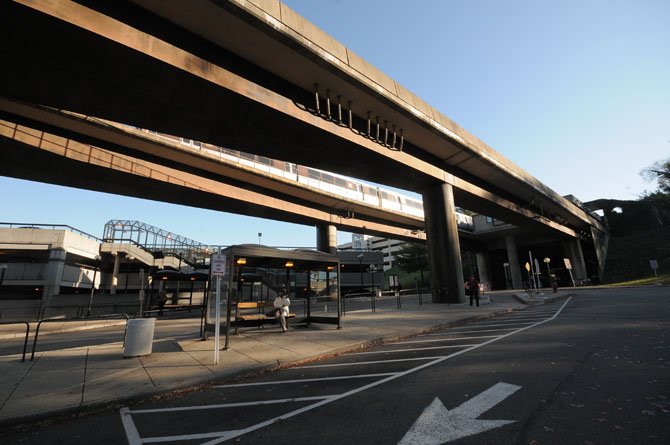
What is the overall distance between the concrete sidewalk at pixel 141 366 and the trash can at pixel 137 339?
20 cm

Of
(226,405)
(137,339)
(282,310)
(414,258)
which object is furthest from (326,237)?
(226,405)

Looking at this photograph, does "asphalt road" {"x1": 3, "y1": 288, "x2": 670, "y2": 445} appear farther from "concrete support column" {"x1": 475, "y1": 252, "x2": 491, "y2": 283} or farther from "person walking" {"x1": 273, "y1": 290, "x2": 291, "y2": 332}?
"concrete support column" {"x1": 475, "y1": 252, "x2": 491, "y2": 283}

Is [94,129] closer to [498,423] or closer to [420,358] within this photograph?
[420,358]

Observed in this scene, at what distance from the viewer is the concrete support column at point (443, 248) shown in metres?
21.9

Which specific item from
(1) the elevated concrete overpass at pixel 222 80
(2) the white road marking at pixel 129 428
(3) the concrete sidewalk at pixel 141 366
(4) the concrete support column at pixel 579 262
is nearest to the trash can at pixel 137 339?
(3) the concrete sidewalk at pixel 141 366

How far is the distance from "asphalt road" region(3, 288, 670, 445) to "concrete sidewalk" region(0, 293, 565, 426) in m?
0.45

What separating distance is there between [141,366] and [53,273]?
2339cm

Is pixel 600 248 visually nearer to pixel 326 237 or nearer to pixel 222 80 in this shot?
pixel 326 237

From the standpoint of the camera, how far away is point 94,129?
54.2ft

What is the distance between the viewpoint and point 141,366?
291 inches

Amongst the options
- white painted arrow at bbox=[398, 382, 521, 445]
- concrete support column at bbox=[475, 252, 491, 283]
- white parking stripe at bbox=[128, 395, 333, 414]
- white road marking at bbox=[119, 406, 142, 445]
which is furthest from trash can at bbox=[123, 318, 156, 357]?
concrete support column at bbox=[475, 252, 491, 283]

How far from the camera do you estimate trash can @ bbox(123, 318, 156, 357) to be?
834 centimetres

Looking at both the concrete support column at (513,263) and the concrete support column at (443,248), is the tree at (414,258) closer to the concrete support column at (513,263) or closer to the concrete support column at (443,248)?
the concrete support column at (513,263)

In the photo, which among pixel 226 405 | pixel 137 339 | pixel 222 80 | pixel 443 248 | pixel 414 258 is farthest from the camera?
pixel 414 258
